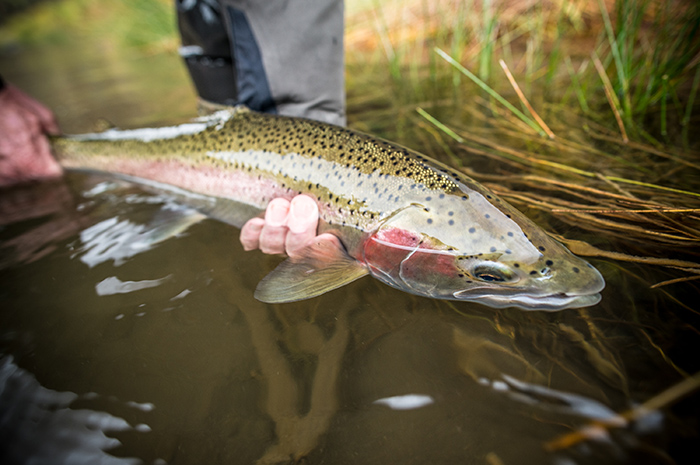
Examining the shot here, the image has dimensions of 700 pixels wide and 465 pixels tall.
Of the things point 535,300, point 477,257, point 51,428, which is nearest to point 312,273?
point 477,257

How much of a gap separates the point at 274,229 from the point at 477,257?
1.04 meters

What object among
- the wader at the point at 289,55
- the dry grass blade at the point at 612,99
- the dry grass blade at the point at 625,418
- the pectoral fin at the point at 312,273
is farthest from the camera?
the dry grass blade at the point at 612,99

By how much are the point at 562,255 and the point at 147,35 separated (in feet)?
51.1

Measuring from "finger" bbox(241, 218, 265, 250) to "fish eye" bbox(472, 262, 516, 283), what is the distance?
1.16 metres

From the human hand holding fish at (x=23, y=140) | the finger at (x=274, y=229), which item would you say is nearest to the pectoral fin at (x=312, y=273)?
the finger at (x=274, y=229)

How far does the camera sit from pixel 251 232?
2.02 metres

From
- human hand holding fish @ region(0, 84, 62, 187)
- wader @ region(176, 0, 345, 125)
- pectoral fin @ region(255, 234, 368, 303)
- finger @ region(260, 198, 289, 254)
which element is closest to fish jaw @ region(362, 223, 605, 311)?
pectoral fin @ region(255, 234, 368, 303)

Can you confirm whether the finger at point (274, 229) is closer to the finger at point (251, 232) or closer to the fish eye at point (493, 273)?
the finger at point (251, 232)

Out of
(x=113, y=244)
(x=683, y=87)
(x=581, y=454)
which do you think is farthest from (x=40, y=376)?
(x=683, y=87)

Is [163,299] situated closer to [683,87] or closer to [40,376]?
[40,376]

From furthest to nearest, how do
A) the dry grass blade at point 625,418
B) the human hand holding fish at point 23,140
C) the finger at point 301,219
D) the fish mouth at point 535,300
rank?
the human hand holding fish at point 23,140 → the finger at point 301,219 → the fish mouth at point 535,300 → the dry grass blade at point 625,418

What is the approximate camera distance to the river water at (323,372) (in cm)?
108

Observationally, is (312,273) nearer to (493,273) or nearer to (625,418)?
(493,273)

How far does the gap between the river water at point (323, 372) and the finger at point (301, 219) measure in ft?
0.60
